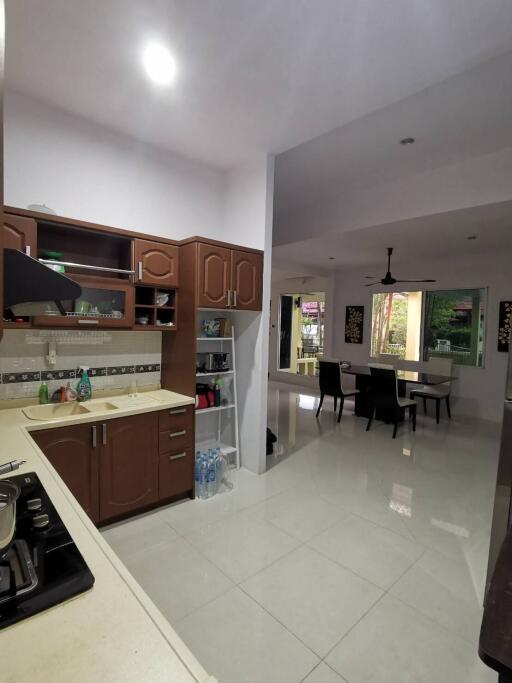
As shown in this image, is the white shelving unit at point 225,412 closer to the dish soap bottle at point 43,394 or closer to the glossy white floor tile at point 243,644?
the dish soap bottle at point 43,394

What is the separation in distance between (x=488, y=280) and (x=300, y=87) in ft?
15.6

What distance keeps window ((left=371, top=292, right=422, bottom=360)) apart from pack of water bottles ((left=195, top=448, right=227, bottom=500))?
476 cm

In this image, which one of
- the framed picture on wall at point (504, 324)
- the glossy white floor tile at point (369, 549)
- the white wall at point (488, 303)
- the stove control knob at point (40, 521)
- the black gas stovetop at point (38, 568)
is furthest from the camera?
the white wall at point (488, 303)

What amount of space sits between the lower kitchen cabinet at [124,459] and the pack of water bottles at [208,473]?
95 millimetres

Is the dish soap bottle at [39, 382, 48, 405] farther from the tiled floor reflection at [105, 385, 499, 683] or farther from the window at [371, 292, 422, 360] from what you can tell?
the window at [371, 292, 422, 360]

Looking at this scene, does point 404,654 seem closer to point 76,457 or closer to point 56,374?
point 76,457

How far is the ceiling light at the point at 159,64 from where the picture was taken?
1895 millimetres

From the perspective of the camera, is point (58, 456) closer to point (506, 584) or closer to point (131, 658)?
point (131, 658)

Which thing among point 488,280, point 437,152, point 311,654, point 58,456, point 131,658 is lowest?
point 311,654

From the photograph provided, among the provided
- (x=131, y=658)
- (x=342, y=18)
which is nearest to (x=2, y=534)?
(x=131, y=658)

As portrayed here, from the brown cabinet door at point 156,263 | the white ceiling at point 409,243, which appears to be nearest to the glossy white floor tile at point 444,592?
the brown cabinet door at point 156,263

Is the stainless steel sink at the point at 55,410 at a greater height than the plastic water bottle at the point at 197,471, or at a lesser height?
greater

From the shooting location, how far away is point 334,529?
2414 mm

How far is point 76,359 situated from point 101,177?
1400mm
